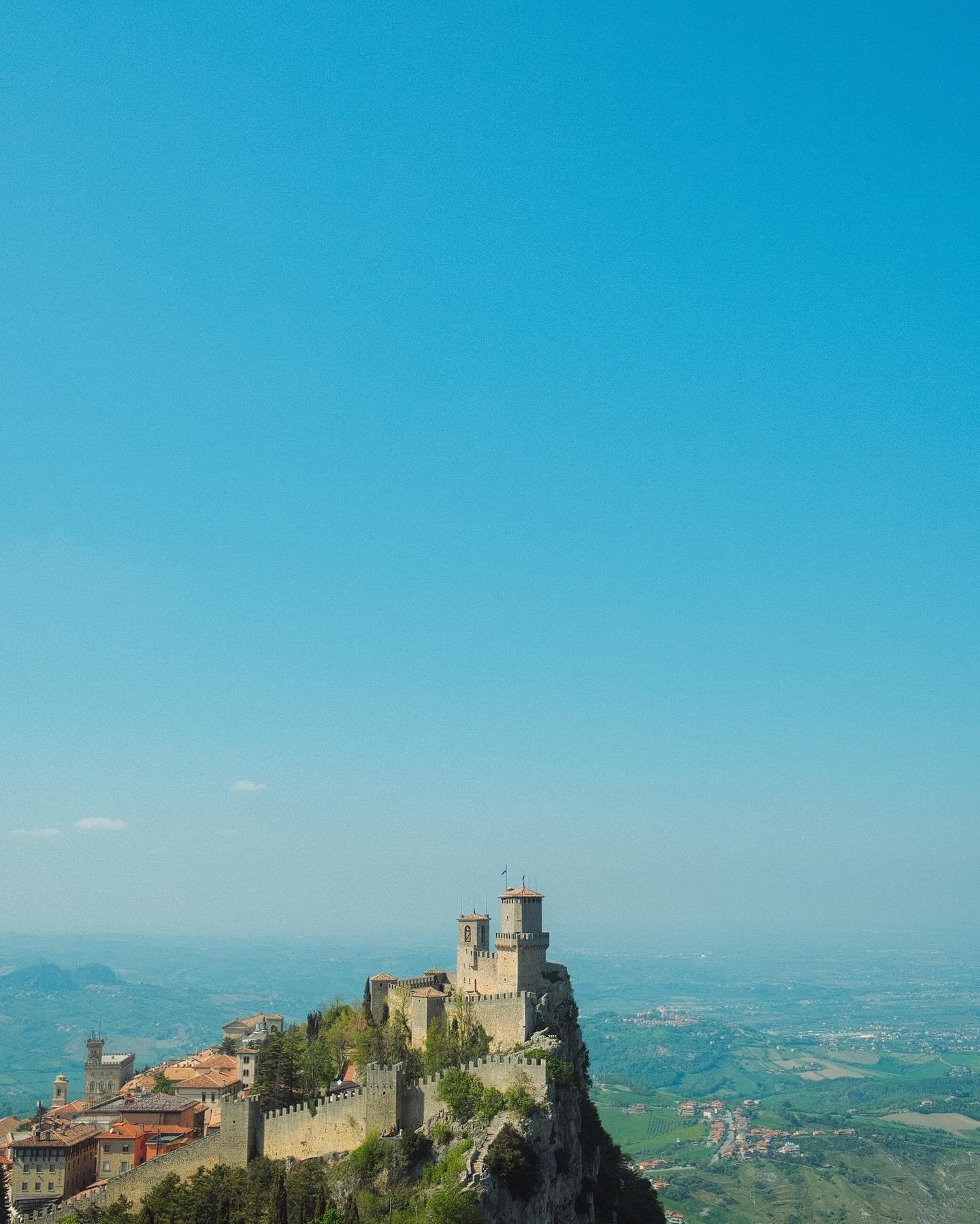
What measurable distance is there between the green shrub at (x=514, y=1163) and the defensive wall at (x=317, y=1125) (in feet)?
8.99

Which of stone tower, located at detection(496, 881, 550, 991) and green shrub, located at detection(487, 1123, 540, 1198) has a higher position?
stone tower, located at detection(496, 881, 550, 991)

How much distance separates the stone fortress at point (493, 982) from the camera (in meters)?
54.0

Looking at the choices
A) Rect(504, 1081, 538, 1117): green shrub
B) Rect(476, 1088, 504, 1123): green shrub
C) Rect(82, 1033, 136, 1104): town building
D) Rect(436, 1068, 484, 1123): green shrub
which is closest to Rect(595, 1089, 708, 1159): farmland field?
Rect(82, 1033, 136, 1104): town building

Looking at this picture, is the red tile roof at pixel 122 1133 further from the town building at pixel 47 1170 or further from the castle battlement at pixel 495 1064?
the castle battlement at pixel 495 1064

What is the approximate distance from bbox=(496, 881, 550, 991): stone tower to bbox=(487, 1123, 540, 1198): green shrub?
9.59m

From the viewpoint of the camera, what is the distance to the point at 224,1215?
4559cm

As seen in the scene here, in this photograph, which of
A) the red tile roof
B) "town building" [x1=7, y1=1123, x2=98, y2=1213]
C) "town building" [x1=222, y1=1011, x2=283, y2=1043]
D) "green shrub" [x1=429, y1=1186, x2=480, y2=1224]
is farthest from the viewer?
"town building" [x1=222, y1=1011, x2=283, y2=1043]

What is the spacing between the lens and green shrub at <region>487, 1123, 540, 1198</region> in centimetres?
4516

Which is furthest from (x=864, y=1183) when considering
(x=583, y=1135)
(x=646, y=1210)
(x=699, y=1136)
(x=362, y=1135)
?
(x=362, y=1135)

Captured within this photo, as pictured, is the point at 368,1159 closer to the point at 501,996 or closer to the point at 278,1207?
the point at 278,1207

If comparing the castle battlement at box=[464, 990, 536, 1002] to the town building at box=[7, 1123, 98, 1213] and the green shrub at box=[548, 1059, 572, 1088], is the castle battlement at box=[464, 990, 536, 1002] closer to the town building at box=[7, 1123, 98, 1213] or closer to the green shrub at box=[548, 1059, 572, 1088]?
the green shrub at box=[548, 1059, 572, 1088]

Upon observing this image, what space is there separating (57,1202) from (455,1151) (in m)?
19.8

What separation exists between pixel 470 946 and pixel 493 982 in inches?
108

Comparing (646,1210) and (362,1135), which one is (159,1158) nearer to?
(362,1135)
